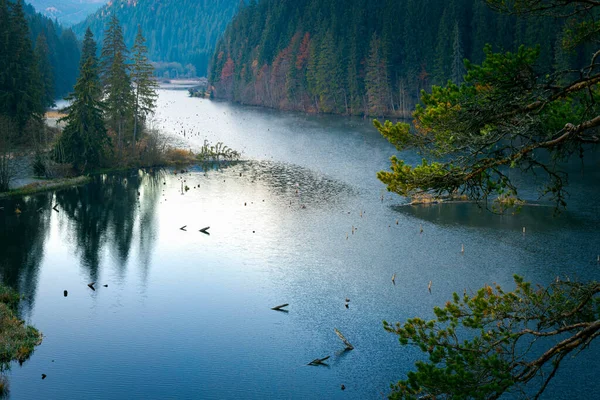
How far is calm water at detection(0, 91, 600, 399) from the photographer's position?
1064 inches

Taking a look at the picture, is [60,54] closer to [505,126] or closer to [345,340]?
[345,340]

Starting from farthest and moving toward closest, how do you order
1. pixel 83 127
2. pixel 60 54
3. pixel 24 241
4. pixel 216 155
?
1. pixel 60 54
2. pixel 216 155
3. pixel 83 127
4. pixel 24 241

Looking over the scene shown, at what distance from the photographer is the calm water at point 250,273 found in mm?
27016

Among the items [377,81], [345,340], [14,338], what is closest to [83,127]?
[14,338]

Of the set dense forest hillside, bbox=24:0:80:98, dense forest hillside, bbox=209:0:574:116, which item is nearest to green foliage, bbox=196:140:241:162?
dense forest hillside, bbox=209:0:574:116

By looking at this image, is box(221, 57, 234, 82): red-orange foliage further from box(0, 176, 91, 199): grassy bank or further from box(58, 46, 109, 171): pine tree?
box(0, 176, 91, 199): grassy bank

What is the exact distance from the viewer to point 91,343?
30047mm

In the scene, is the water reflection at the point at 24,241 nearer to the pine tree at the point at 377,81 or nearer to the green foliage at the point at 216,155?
the green foliage at the point at 216,155

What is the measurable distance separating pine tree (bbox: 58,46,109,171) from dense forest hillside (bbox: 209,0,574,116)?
5772 centimetres

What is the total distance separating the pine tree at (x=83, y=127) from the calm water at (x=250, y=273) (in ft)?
11.6

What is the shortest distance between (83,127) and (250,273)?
1325 inches

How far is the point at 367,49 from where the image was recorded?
128 m

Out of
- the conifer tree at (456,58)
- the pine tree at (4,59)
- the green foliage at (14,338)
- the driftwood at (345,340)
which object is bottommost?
the green foliage at (14,338)

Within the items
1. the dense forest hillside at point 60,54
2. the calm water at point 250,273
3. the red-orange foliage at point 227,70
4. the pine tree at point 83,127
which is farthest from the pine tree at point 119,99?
the red-orange foliage at point 227,70
